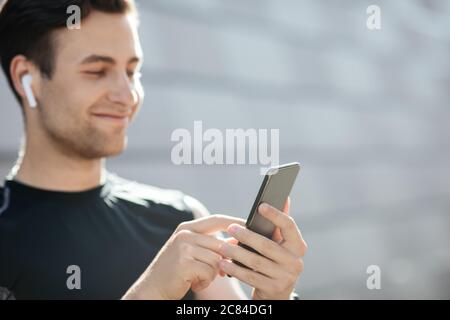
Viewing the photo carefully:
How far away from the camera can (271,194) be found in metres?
1.33

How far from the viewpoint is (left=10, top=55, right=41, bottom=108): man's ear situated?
194 centimetres

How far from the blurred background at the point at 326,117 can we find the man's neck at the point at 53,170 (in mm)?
570

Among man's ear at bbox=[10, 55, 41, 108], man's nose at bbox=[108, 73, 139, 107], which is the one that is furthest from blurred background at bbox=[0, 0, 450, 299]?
man's nose at bbox=[108, 73, 139, 107]

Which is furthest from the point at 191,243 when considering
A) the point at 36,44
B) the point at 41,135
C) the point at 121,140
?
the point at 36,44

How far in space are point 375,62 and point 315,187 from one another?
1205 millimetres

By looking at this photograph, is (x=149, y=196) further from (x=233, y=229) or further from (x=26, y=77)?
(x=233, y=229)

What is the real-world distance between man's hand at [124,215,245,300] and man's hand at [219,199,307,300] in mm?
30

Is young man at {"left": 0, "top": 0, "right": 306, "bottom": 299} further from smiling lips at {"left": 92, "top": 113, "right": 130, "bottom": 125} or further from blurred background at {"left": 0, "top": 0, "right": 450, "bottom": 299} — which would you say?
blurred background at {"left": 0, "top": 0, "right": 450, "bottom": 299}

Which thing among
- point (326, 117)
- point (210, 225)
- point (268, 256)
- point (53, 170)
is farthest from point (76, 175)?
point (326, 117)

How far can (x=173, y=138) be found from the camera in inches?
114

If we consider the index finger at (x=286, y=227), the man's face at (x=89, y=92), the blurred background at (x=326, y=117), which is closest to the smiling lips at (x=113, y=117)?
the man's face at (x=89, y=92)

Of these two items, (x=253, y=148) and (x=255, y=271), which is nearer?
(x=255, y=271)

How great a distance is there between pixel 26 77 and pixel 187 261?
0.98m
